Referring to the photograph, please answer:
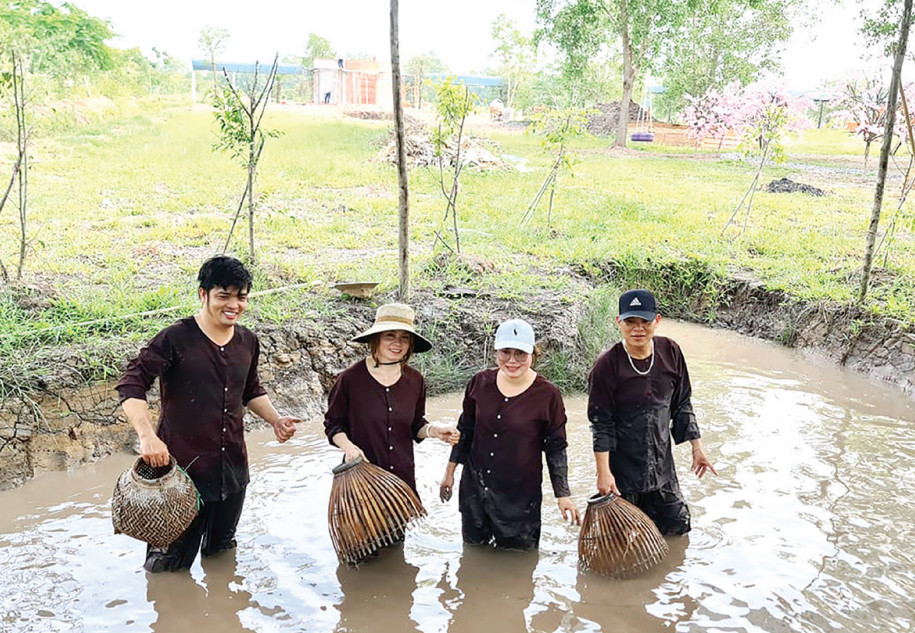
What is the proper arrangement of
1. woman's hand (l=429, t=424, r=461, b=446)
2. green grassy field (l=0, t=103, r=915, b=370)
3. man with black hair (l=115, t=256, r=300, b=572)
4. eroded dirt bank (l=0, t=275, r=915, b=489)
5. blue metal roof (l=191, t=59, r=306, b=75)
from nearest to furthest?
man with black hair (l=115, t=256, r=300, b=572) < woman's hand (l=429, t=424, r=461, b=446) < eroded dirt bank (l=0, t=275, r=915, b=489) < green grassy field (l=0, t=103, r=915, b=370) < blue metal roof (l=191, t=59, r=306, b=75)

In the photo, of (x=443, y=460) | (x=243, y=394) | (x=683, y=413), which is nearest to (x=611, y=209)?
(x=443, y=460)

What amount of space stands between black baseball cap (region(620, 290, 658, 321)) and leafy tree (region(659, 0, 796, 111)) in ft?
83.7

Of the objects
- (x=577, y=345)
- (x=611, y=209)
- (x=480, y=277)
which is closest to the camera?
(x=577, y=345)

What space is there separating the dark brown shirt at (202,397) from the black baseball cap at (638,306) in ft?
5.78

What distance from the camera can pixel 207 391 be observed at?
3449 millimetres

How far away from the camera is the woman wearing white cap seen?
360 cm

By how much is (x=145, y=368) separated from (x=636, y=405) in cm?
223

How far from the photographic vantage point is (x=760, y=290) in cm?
890

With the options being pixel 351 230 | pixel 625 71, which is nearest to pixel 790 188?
pixel 625 71

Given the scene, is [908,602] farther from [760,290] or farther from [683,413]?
[760,290]

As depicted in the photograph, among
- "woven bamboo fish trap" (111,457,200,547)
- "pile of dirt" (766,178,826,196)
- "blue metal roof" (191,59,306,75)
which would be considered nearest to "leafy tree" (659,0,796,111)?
"pile of dirt" (766,178,826,196)

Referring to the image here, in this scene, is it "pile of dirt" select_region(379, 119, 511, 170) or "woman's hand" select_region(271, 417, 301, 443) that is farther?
"pile of dirt" select_region(379, 119, 511, 170)

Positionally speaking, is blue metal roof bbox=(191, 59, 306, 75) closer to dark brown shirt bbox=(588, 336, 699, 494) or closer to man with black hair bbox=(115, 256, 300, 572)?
man with black hair bbox=(115, 256, 300, 572)

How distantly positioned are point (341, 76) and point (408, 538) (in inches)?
1366
